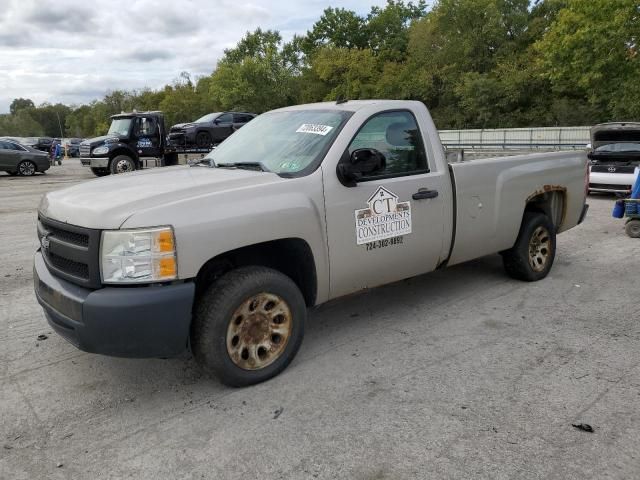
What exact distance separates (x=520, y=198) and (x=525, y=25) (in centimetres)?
5596

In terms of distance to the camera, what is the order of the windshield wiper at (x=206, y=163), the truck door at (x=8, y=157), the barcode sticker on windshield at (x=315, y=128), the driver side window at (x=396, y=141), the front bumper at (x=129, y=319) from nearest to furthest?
the front bumper at (x=129, y=319) < the barcode sticker on windshield at (x=315, y=128) < the driver side window at (x=396, y=141) < the windshield wiper at (x=206, y=163) < the truck door at (x=8, y=157)

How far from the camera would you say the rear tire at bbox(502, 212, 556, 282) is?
18.0 ft

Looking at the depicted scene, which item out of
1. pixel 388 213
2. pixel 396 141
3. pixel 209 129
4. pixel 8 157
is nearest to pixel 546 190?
pixel 396 141

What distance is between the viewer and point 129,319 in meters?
2.94

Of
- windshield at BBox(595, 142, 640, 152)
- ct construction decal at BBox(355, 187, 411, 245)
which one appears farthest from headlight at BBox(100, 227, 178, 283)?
windshield at BBox(595, 142, 640, 152)

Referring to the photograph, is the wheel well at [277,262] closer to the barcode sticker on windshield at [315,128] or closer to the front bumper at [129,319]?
the front bumper at [129,319]

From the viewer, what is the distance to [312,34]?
2859 inches

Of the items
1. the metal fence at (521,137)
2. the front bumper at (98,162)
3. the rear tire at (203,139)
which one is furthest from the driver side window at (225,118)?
the metal fence at (521,137)

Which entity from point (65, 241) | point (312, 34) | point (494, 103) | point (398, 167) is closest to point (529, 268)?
point (398, 167)

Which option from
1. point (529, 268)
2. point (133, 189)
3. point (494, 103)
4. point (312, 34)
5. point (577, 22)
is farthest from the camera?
point (312, 34)

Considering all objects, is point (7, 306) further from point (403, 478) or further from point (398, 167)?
point (403, 478)

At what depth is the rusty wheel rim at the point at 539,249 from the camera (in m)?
5.63

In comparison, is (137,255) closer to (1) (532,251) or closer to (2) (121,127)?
(1) (532,251)

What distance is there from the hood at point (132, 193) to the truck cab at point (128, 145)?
1614 centimetres
